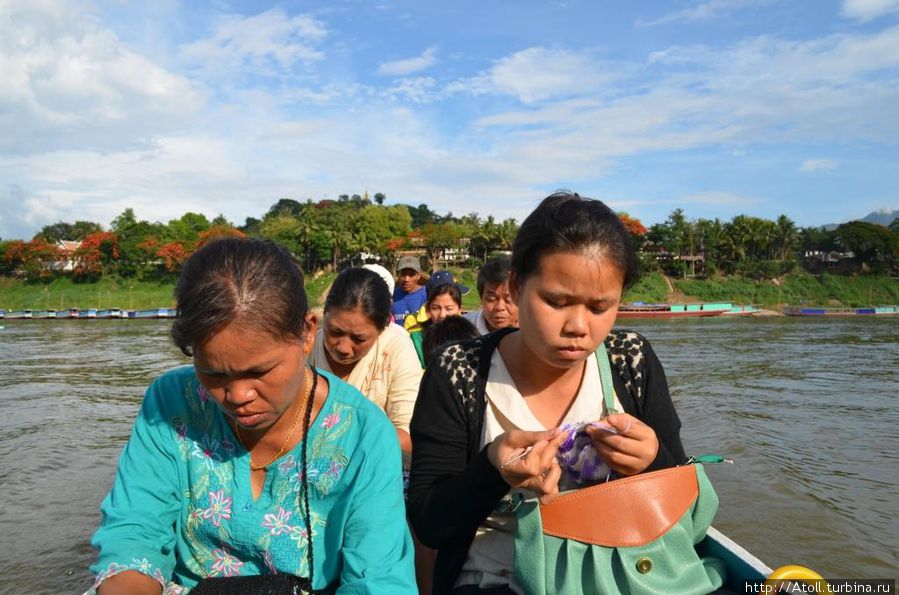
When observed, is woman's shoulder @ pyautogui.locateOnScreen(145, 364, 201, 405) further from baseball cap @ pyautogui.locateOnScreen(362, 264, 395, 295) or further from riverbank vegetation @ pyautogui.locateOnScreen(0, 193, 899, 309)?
riverbank vegetation @ pyautogui.locateOnScreen(0, 193, 899, 309)

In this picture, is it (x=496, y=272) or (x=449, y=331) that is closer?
(x=449, y=331)

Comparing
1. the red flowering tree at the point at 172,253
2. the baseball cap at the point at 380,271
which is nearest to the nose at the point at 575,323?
the baseball cap at the point at 380,271

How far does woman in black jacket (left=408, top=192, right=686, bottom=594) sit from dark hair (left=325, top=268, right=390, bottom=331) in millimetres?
1438

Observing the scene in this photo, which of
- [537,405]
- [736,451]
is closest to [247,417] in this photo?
[537,405]

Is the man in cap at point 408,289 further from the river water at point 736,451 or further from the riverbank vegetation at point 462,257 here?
the riverbank vegetation at point 462,257

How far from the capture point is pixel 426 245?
5678 cm

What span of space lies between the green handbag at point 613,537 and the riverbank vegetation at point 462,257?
150 ft

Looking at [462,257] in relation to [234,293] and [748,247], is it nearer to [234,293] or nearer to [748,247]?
[748,247]

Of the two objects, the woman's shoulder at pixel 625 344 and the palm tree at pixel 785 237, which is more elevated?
the palm tree at pixel 785 237

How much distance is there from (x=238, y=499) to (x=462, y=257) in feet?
187

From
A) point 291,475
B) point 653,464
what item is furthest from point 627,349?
point 291,475

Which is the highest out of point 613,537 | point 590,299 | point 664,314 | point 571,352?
point 590,299

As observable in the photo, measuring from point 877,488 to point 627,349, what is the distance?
637 cm

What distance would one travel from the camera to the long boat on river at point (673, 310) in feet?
150
